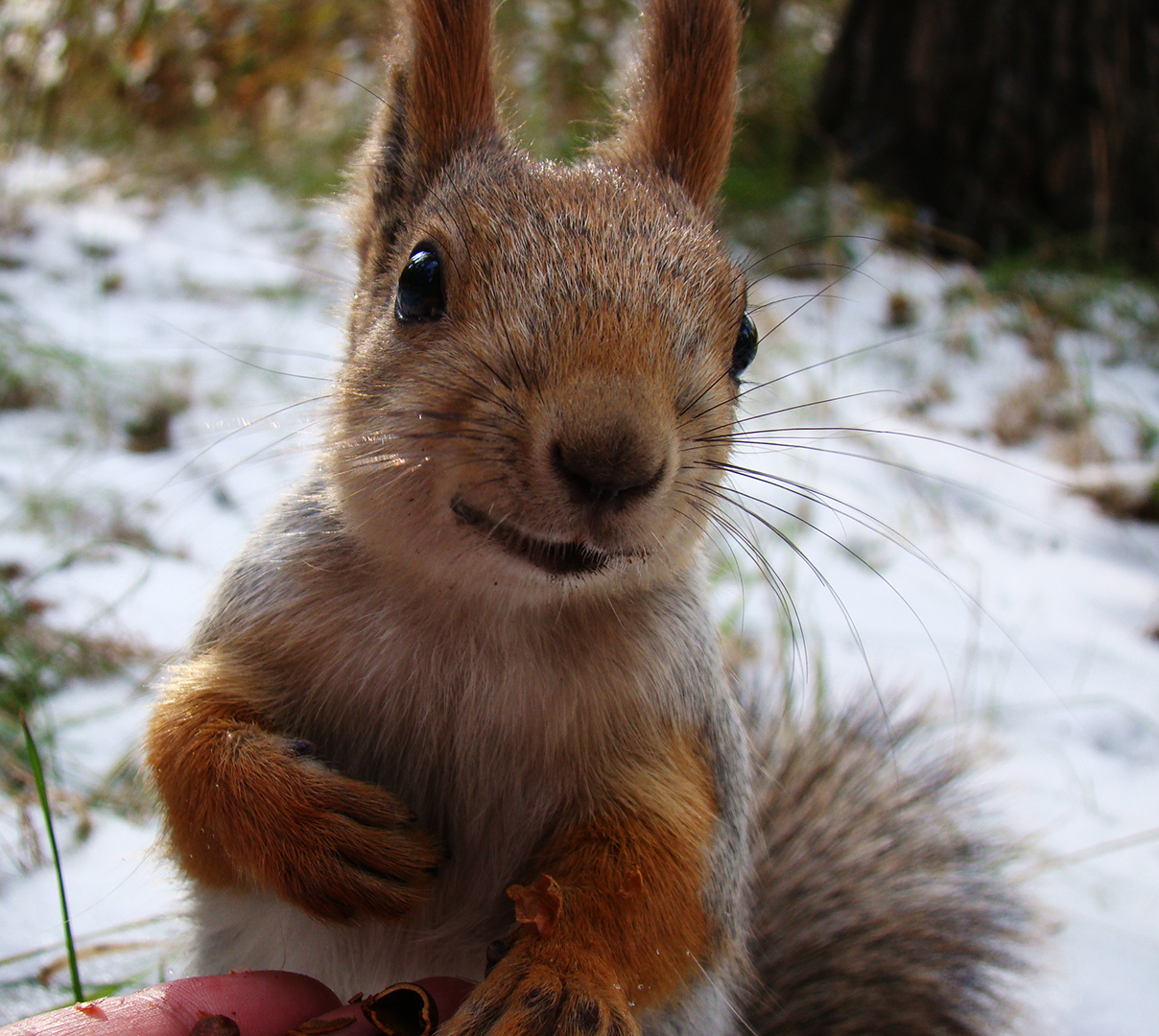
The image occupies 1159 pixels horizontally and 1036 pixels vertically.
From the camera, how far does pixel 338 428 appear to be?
1407 mm

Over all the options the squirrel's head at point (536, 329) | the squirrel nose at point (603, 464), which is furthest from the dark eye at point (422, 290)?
the squirrel nose at point (603, 464)

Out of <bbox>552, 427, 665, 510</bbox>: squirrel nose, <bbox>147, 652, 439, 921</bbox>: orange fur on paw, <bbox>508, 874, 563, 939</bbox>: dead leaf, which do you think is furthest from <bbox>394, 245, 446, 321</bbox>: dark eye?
<bbox>508, 874, 563, 939</bbox>: dead leaf

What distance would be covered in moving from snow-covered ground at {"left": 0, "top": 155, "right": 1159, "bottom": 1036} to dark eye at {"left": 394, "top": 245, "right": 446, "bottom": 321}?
285 mm

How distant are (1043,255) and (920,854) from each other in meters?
4.07

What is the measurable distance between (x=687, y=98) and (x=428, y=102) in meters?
0.43

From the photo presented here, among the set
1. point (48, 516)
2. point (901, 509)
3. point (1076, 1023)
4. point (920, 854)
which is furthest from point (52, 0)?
point (1076, 1023)

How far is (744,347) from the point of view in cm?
152

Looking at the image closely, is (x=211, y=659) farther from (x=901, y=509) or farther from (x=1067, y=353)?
(x=1067, y=353)

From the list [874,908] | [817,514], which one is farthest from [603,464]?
[817,514]

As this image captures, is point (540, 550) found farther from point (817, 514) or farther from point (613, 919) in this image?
point (817, 514)

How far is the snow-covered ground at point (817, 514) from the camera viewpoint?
181 centimetres

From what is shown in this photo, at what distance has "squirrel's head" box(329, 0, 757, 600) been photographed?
3.61 feet

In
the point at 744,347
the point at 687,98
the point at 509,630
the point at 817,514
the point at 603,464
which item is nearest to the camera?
the point at 603,464

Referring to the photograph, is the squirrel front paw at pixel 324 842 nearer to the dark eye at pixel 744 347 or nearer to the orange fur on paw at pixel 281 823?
the orange fur on paw at pixel 281 823
